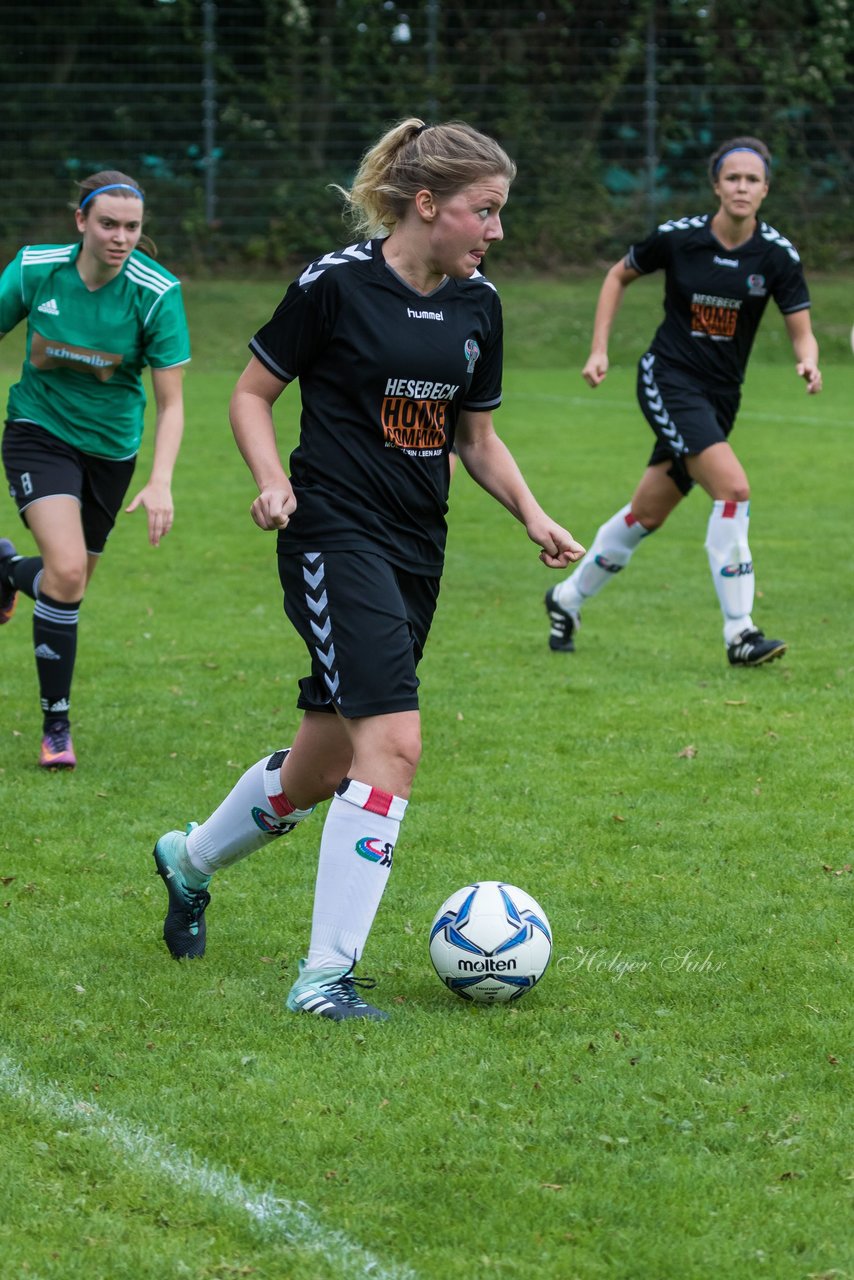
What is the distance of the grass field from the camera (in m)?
3.14

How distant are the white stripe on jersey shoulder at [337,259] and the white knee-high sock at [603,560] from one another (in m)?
4.80

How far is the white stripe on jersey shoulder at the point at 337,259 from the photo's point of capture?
4293mm

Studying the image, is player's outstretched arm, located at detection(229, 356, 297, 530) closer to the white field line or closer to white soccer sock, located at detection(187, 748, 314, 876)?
white soccer sock, located at detection(187, 748, 314, 876)

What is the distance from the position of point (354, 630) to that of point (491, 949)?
86 cm

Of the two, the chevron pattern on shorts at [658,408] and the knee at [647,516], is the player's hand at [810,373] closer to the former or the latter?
the chevron pattern on shorts at [658,408]

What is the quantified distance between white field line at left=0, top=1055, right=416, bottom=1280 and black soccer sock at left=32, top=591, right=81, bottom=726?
3.16 metres

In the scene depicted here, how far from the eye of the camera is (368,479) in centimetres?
432

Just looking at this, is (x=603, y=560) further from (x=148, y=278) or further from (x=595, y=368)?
(x=148, y=278)

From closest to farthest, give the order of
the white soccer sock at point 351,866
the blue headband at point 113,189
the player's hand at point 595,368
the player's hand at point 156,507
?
the white soccer sock at point 351,866 → the player's hand at point 156,507 → the blue headband at point 113,189 → the player's hand at point 595,368

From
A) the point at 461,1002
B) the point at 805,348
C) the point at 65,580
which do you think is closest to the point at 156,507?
the point at 65,580

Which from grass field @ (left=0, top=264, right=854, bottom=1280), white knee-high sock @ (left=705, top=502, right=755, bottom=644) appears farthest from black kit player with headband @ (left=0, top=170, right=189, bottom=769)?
white knee-high sock @ (left=705, top=502, right=755, bottom=644)

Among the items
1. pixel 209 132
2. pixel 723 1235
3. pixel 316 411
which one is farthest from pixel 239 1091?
pixel 209 132

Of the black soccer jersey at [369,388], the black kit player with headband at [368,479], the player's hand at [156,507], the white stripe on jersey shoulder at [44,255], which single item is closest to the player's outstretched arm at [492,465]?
the black kit player with headband at [368,479]

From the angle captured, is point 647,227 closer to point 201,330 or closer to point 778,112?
point 778,112
